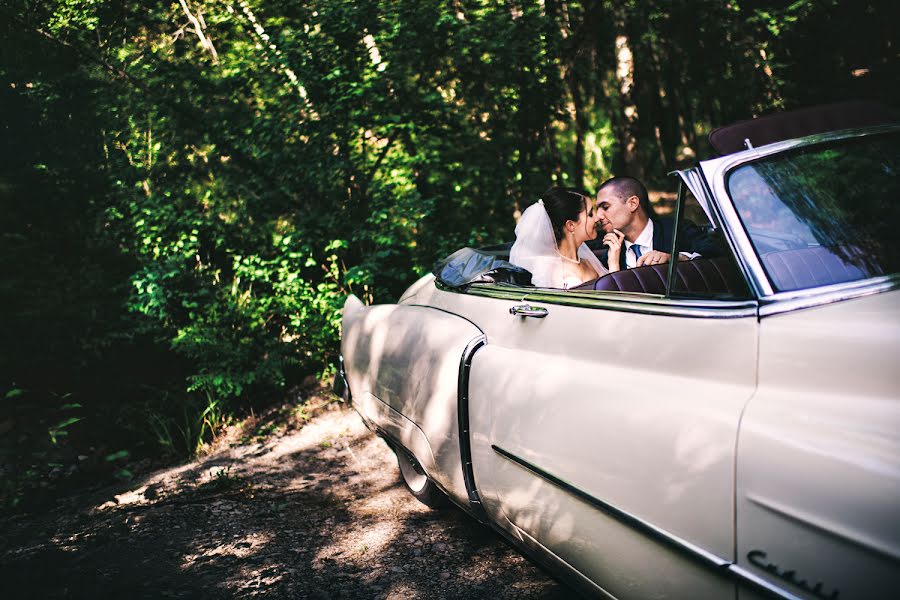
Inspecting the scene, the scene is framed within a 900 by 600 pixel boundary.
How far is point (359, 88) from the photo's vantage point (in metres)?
5.68

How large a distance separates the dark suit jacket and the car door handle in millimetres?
632

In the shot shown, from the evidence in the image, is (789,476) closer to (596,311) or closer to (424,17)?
(596,311)

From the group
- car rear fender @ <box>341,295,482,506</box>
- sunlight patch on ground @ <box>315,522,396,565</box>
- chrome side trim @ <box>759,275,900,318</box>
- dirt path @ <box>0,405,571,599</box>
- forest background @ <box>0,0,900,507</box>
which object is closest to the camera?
chrome side trim @ <box>759,275,900,318</box>

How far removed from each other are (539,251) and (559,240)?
161 mm

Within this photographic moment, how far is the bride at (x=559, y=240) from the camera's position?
338 centimetres

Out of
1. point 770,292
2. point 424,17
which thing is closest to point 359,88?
point 424,17

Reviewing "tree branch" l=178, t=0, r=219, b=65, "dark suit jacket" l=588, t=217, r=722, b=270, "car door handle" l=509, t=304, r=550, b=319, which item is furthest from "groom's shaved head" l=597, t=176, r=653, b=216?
"tree branch" l=178, t=0, r=219, b=65

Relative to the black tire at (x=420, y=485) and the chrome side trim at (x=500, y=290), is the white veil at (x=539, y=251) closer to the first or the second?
the chrome side trim at (x=500, y=290)

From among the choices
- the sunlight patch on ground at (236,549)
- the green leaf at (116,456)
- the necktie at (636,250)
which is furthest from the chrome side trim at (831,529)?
the green leaf at (116,456)

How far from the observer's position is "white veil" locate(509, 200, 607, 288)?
333cm

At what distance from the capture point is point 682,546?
1.65 meters

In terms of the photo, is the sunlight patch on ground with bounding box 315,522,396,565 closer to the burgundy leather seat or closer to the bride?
the bride

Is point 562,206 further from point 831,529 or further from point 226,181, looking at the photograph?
point 226,181

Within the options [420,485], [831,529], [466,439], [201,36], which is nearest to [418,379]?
[466,439]
